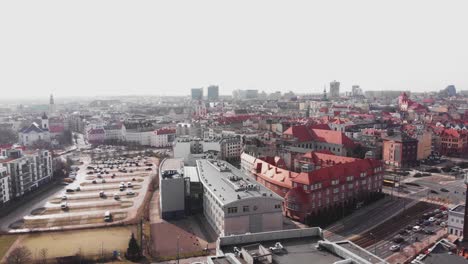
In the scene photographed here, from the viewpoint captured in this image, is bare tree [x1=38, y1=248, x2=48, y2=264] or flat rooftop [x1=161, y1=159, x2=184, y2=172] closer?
bare tree [x1=38, y1=248, x2=48, y2=264]

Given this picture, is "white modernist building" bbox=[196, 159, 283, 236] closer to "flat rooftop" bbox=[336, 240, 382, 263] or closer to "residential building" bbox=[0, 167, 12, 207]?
"flat rooftop" bbox=[336, 240, 382, 263]

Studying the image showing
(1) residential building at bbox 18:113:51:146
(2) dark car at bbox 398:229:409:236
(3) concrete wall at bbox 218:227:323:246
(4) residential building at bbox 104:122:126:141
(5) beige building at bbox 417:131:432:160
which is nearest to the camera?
(3) concrete wall at bbox 218:227:323:246

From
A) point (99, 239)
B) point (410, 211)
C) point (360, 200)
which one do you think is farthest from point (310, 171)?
point (99, 239)

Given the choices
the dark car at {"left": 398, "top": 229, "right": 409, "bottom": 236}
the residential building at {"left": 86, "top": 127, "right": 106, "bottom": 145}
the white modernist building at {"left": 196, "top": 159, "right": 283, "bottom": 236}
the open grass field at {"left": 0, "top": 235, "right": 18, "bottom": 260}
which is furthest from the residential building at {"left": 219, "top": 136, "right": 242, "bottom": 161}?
the residential building at {"left": 86, "top": 127, "right": 106, "bottom": 145}

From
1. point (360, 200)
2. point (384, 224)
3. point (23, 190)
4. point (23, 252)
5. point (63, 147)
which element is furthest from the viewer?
point (63, 147)

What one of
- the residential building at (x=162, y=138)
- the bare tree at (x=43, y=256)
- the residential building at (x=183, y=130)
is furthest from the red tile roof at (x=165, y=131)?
the bare tree at (x=43, y=256)

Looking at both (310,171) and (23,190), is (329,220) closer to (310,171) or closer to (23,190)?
(310,171)

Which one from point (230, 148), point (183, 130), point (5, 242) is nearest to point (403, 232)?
point (5, 242)

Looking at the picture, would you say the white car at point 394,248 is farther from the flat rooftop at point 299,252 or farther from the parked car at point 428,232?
the flat rooftop at point 299,252
